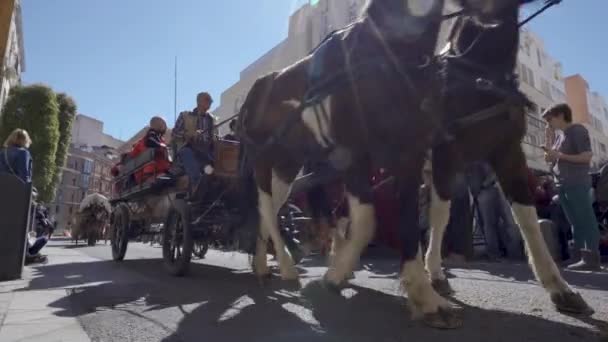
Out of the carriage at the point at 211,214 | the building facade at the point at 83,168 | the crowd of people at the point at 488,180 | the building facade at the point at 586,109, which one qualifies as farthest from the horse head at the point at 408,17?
the building facade at the point at 83,168

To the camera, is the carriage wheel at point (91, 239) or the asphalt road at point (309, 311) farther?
the carriage wheel at point (91, 239)

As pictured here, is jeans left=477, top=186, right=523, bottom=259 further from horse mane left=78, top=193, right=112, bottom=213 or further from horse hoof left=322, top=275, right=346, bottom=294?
horse mane left=78, top=193, right=112, bottom=213

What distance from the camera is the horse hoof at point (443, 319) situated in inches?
80.7

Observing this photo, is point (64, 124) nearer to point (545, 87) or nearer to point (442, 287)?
point (442, 287)

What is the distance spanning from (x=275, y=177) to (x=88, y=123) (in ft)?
262

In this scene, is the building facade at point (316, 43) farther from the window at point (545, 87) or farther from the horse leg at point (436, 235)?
the horse leg at point (436, 235)

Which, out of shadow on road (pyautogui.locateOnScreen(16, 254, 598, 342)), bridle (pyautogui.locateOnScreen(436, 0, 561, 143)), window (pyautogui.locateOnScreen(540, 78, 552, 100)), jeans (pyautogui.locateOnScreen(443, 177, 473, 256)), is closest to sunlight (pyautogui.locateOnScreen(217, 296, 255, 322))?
shadow on road (pyautogui.locateOnScreen(16, 254, 598, 342))

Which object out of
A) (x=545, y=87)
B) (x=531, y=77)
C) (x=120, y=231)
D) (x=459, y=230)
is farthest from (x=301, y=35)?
(x=459, y=230)

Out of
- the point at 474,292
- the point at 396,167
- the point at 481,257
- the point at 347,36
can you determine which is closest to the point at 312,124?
the point at 347,36

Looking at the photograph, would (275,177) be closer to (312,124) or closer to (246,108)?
(246,108)

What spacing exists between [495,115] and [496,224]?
14.8ft

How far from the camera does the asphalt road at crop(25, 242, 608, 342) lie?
203 centimetres

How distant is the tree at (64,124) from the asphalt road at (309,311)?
33.2 m

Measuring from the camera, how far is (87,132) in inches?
2908
